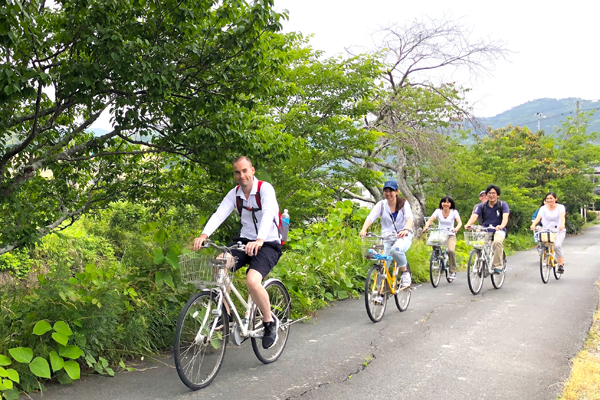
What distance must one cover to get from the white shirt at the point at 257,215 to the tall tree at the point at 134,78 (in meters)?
1.34

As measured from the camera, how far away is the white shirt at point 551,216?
11.1 m

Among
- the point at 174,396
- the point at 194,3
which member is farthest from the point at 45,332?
the point at 194,3

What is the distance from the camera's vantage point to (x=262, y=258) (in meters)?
4.78

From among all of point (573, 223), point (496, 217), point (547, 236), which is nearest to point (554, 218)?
point (547, 236)

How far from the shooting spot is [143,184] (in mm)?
7930

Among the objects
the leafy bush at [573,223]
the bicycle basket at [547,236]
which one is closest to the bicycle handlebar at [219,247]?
the bicycle basket at [547,236]

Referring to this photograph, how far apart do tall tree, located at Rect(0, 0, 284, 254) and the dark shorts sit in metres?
1.77

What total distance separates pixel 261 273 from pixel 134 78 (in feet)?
7.71

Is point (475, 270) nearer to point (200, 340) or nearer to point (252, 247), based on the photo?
point (252, 247)

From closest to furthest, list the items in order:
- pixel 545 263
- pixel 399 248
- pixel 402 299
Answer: pixel 399 248, pixel 402 299, pixel 545 263

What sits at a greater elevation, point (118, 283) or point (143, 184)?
point (143, 184)

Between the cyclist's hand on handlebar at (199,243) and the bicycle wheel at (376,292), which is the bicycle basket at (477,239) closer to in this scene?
the bicycle wheel at (376,292)

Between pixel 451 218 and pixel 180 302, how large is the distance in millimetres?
6733

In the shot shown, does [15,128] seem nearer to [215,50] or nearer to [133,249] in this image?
[133,249]
